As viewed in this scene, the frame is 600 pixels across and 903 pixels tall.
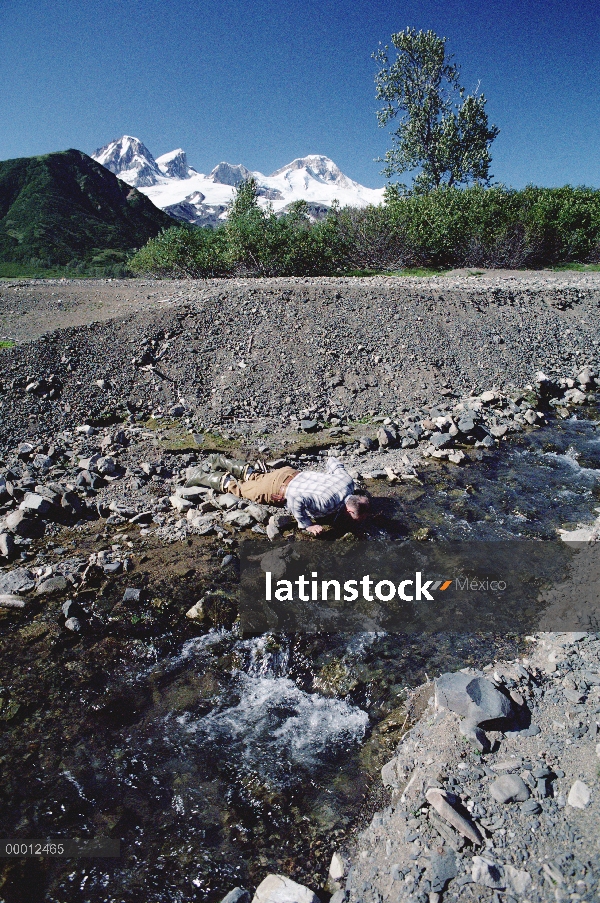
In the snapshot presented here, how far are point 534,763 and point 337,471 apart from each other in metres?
4.75

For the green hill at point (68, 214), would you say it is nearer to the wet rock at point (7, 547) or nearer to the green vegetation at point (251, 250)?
the green vegetation at point (251, 250)

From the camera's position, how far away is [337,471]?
26.0ft

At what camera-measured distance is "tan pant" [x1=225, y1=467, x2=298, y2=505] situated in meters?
8.13

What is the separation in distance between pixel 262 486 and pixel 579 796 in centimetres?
574

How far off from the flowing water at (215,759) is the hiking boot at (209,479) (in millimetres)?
3067

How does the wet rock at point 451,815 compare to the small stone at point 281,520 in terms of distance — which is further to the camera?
the small stone at point 281,520

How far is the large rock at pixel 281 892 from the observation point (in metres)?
3.42

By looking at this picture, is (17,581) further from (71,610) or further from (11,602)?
(71,610)

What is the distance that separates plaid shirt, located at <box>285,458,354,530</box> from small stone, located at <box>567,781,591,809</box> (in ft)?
14.8

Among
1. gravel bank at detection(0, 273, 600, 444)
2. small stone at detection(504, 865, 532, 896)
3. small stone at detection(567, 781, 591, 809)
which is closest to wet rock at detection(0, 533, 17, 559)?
gravel bank at detection(0, 273, 600, 444)

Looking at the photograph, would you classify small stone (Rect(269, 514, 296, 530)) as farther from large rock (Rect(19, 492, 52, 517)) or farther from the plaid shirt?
large rock (Rect(19, 492, 52, 517))

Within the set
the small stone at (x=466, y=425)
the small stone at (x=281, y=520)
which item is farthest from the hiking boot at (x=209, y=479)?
the small stone at (x=466, y=425)

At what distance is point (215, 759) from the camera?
4.57 meters

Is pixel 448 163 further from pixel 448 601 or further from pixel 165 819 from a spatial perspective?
pixel 165 819
